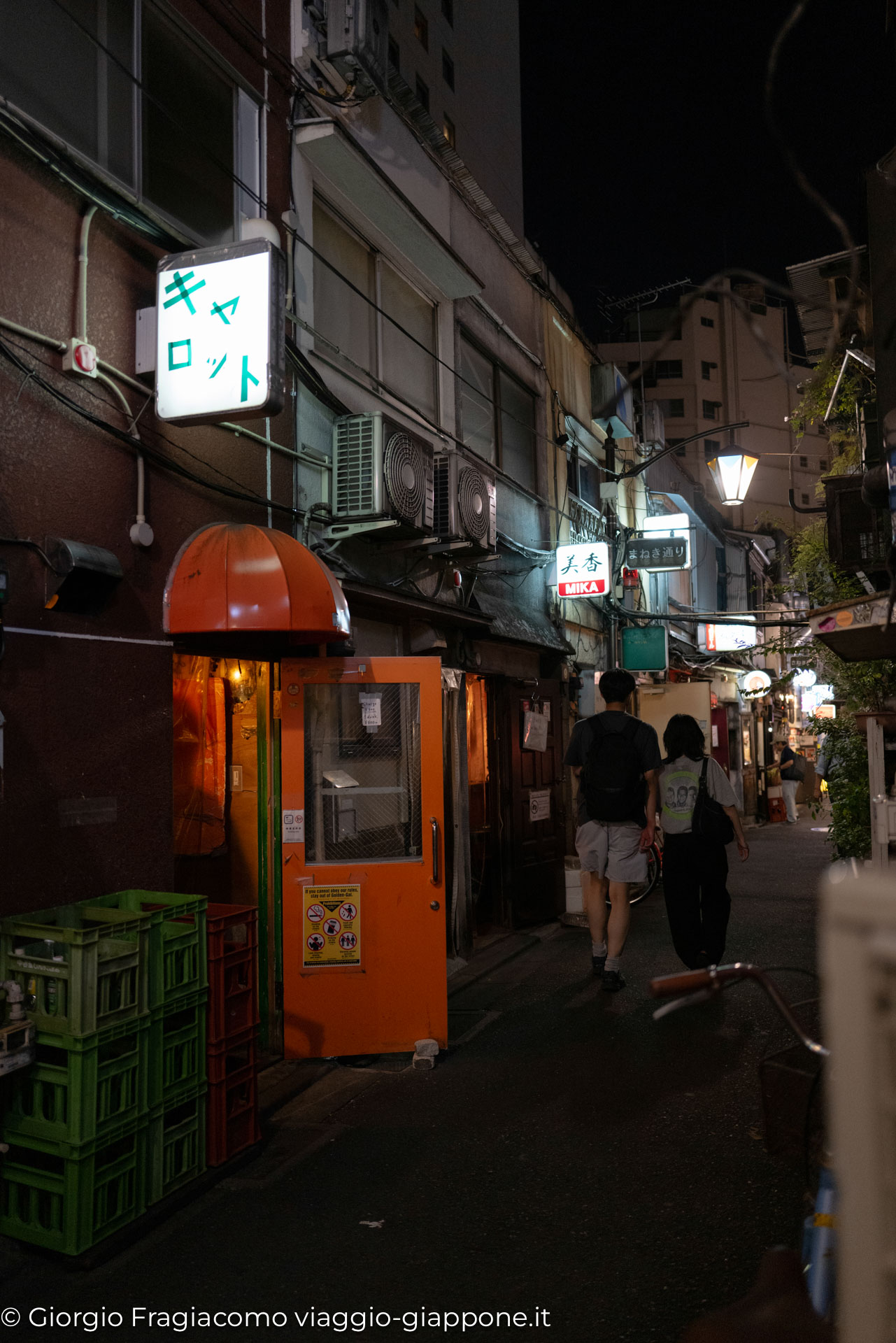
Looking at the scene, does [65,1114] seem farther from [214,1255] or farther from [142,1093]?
[214,1255]

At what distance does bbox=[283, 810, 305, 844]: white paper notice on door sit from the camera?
639 centimetres

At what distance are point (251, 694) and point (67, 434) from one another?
9.42ft

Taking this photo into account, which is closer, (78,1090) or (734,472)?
(78,1090)

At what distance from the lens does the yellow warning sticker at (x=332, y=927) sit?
6348 mm

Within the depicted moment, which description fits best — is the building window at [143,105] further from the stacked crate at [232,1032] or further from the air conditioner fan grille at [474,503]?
the stacked crate at [232,1032]

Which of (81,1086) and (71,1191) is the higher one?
(81,1086)

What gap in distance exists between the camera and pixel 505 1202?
4441 mm

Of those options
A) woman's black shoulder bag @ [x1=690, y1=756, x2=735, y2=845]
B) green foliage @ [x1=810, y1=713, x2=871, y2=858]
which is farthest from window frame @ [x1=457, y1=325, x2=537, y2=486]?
woman's black shoulder bag @ [x1=690, y1=756, x2=735, y2=845]

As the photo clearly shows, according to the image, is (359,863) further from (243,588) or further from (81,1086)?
(81,1086)

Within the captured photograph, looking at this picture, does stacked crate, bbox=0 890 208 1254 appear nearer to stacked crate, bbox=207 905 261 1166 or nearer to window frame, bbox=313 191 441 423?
stacked crate, bbox=207 905 261 1166

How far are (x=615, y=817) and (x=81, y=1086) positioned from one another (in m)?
4.91

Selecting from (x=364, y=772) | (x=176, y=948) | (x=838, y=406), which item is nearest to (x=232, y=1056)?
(x=176, y=948)

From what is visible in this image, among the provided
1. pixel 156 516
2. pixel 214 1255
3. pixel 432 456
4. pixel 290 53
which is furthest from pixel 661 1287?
pixel 290 53

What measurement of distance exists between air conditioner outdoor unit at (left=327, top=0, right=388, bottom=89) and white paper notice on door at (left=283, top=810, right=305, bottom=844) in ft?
20.2
